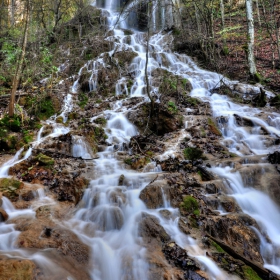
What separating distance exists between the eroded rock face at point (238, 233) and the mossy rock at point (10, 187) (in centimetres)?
428

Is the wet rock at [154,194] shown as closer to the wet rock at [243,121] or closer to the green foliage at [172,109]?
the green foliage at [172,109]

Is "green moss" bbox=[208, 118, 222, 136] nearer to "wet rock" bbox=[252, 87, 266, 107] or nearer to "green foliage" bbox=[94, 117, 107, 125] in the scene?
"wet rock" bbox=[252, 87, 266, 107]

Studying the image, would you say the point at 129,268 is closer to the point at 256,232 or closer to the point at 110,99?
the point at 256,232

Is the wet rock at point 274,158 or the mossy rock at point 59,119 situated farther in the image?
the mossy rock at point 59,119

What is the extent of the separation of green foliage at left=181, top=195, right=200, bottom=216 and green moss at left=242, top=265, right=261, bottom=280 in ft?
4.39

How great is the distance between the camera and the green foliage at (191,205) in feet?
15.1

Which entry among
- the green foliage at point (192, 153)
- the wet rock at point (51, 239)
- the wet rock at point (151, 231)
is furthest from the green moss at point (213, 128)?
the wet rock at point (51, 239)

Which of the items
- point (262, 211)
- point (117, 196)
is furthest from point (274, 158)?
point (117, 196)

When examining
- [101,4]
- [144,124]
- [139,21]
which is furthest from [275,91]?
[101,4]

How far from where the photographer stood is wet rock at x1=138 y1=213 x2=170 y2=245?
399 cm

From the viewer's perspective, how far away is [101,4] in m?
26.7

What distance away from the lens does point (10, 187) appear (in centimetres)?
533

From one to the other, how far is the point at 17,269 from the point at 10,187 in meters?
3.09

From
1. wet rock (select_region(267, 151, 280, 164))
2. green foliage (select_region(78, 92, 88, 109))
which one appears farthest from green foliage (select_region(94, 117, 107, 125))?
wet rock (select_region(267, 151, 280, 164))
